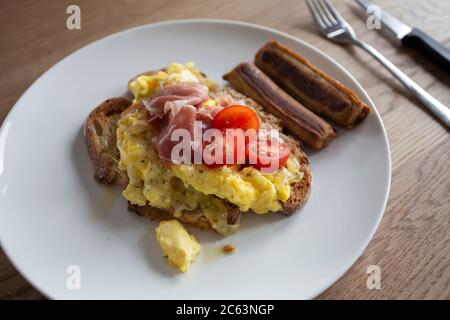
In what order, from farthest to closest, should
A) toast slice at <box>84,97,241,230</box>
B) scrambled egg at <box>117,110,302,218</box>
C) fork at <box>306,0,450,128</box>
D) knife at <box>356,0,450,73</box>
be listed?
knife at <box>356,0,450,73</box>, fork at <box>306,0,450,128</box>, toast slice at <box>84,97,241,230</box>, scrambled egg at <box>117,110,302,218</box>

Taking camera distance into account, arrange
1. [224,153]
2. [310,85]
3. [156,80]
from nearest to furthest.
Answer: [224,153], [156,80], [310,85]

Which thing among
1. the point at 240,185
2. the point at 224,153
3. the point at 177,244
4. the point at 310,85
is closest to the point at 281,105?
A: the point at 310,85

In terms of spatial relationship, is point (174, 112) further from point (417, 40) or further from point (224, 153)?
point (417, 40)

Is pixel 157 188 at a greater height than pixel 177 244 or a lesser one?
greater

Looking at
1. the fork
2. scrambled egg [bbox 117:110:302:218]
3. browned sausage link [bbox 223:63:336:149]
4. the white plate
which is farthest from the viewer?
the fork

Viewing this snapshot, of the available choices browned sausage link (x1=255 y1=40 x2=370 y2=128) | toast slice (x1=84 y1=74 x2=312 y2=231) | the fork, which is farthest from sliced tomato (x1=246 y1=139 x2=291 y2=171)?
the fork

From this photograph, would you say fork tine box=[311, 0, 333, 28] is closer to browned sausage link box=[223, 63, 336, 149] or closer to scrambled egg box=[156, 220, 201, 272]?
browned sausage link box=[223, 63, 336, 149]
